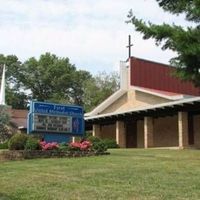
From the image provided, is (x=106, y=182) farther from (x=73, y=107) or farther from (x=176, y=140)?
(x=176, y=140)

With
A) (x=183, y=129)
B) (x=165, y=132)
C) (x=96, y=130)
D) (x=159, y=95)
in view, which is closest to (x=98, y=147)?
(x=183, y=129)

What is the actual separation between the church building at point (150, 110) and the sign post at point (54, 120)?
735 centimetres

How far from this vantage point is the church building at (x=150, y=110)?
114 ft

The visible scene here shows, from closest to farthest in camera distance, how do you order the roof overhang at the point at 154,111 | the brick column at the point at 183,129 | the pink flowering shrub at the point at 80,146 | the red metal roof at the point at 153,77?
the pink flowering shrub at the point at 80,146
the roof overhang at the point at 154,111
the brick column at the point at 183,129
the red metal roof at the point at 153,77

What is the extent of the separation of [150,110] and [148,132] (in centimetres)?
181

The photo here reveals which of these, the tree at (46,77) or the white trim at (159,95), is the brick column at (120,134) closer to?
the white trim at (159,95)

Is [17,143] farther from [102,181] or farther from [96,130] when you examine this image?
[96,130]

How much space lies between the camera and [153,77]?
39.7m

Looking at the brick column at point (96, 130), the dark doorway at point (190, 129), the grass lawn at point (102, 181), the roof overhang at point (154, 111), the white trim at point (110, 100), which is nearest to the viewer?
the grass lawn at point (102, 181)

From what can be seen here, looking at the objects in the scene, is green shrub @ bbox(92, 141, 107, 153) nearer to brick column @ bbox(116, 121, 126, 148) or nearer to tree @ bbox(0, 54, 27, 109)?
Result: brick column @ bbox(116, 121, 126, 148)

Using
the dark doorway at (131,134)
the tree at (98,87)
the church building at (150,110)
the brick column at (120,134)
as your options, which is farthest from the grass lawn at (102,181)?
the tree at (98,87)

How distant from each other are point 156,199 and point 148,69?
29.1 m

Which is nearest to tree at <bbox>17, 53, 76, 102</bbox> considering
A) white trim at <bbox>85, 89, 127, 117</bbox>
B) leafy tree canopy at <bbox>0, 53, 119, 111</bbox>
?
leafy tree canopy at <bbox>0, 53, 119, 111</bbox>

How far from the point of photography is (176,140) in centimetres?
3684
